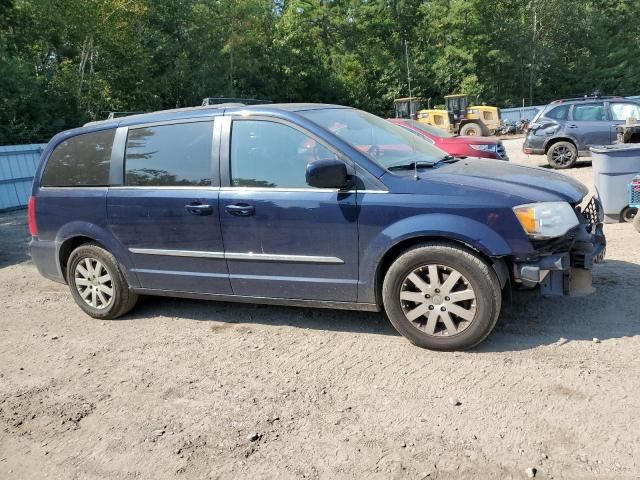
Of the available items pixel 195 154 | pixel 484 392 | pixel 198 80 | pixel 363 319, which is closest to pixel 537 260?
pixel 484 392

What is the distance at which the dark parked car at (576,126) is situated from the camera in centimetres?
1320

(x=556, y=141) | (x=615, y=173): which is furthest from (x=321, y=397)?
(x=556, y=141)

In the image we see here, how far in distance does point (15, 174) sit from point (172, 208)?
1018cm

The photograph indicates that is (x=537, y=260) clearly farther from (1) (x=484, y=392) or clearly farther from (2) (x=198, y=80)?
(2) (x=198, y=80)

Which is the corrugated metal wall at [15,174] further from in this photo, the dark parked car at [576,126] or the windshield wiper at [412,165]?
the dark parked car at [576,126]

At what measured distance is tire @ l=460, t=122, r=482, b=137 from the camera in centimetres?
2670

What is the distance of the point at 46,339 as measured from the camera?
16.2ft

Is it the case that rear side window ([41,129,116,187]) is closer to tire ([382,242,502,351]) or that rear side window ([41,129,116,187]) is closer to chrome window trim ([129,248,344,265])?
chrome window trim ([129,248,344,265])

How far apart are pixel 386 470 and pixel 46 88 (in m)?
26.7

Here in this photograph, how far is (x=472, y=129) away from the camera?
26.8 metres

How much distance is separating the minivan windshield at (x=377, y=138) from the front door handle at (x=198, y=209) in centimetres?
103

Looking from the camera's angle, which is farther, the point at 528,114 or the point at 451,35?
the point at 451,35

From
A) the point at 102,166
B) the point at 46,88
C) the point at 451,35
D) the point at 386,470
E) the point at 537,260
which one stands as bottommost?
the point at 386,470

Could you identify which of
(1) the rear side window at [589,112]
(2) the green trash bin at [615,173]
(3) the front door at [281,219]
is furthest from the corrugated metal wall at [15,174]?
(1) the rear side window at [589,112]
